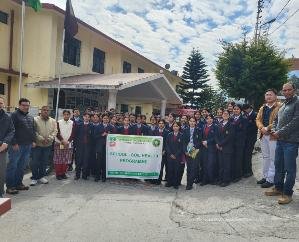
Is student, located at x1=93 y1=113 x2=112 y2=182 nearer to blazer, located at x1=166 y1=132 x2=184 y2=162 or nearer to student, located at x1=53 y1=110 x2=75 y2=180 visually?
student, located at x1=53 y1=110 x2=75 y2=180

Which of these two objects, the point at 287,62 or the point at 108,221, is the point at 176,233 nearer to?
the point at 108,221

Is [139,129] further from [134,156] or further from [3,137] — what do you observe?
[3,137]

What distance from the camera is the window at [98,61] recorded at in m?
21.1

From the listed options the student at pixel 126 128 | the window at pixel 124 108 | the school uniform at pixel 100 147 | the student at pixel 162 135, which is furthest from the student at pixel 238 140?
the window at pixel 124 108

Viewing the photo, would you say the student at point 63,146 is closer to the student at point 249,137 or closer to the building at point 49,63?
the student at point 249,137

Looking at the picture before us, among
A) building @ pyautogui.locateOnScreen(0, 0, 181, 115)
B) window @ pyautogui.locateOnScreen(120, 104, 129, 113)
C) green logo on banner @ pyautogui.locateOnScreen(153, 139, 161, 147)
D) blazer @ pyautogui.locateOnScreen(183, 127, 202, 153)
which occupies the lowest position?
green logo on banner @ pyautogui.locateOnScreen(153, 139, 161, 147)

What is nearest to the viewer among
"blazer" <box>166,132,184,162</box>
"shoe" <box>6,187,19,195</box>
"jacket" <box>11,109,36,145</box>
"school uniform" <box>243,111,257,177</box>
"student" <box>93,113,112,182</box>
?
"shoe" <box>6,187,19,195</box>

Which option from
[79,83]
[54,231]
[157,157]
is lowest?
[54,231]

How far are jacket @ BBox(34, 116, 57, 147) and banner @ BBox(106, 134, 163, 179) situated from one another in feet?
4.51

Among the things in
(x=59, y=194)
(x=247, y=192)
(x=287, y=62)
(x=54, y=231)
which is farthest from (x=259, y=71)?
(x=54, y=231)

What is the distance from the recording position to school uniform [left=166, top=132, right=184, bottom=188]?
28.4 feet

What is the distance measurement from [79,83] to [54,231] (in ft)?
34.6

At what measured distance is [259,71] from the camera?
20.1 meters

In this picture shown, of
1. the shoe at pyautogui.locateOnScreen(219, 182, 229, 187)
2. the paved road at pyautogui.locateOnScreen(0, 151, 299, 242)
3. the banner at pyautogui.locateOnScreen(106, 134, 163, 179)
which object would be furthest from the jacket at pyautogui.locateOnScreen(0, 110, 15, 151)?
the shoe at pyautogui.locateOnScreen(219, 182, 229, 187)
